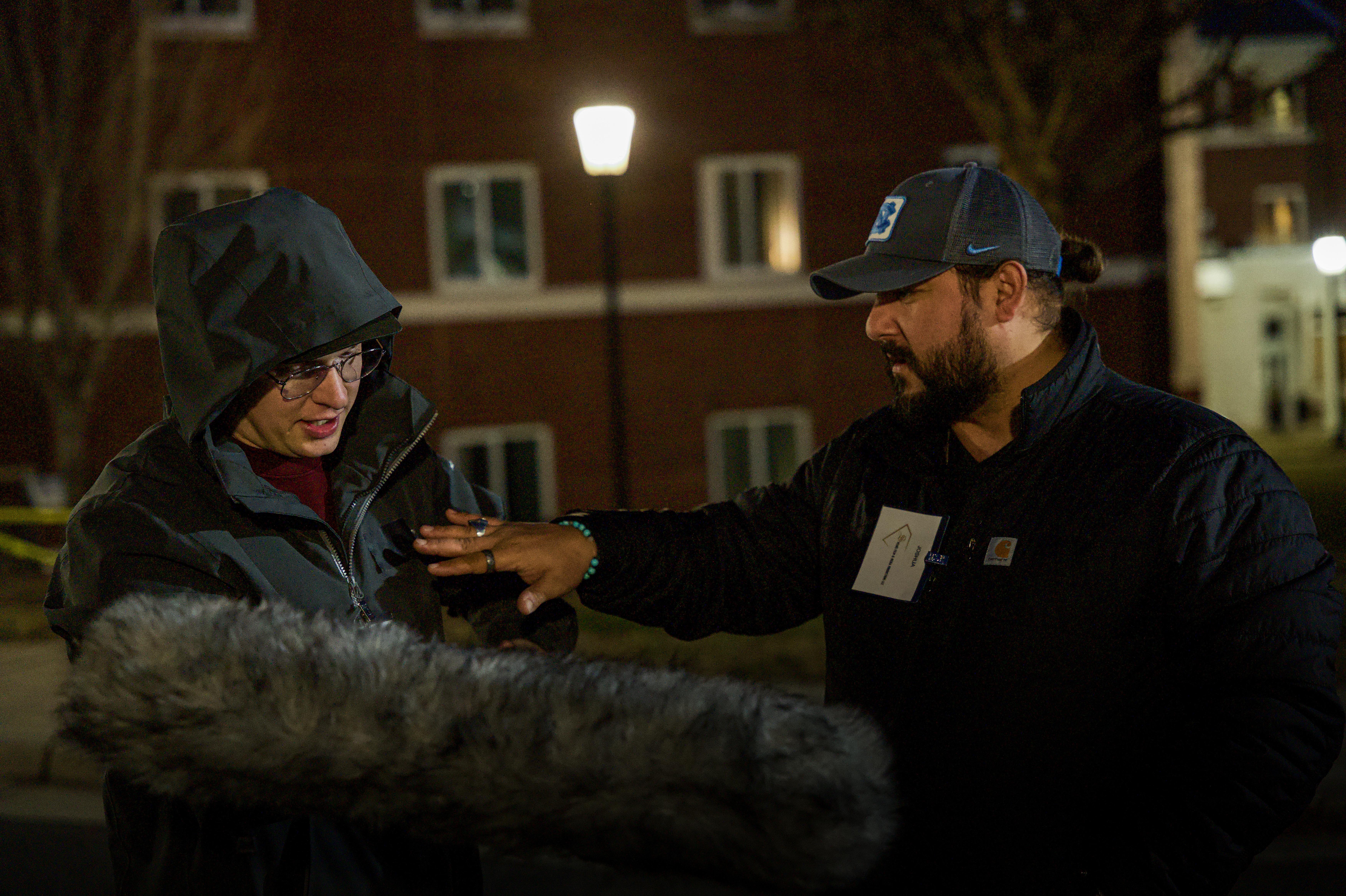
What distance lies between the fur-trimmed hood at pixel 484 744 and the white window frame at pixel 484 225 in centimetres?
1370

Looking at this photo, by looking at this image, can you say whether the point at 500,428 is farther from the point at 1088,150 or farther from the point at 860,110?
the point at 1088,150

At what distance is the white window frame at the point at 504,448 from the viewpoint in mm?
14648

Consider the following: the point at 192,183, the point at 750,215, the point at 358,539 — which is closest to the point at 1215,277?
the point at 750,215

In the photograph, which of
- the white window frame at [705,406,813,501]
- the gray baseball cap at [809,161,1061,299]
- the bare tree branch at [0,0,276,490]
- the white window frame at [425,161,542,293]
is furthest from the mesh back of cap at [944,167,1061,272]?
the white window frame at [705,406,813,501]

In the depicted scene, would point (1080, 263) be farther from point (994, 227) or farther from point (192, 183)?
point (192, 183)

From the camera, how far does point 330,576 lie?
6.30ft

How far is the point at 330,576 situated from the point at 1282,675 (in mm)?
1502

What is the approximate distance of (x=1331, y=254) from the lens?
61.5 feet

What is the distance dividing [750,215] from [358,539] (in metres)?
13.8

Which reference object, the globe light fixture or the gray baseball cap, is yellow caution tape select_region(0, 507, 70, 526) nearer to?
the gray baseball cap

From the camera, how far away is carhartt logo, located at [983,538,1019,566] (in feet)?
6.84

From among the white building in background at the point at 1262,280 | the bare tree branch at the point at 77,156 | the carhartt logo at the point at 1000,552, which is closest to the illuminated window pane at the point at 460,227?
the bare tree branch at the point at 77,156

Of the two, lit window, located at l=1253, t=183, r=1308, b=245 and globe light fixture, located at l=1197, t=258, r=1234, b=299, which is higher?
lit window, located at l=1253, t=183, r=1308, b=245

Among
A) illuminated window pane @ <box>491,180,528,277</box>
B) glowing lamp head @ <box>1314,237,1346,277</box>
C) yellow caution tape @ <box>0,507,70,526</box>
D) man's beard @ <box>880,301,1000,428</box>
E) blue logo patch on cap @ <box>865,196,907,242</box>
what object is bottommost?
yellow caution tape @ <box>0,507,70,526</box>
